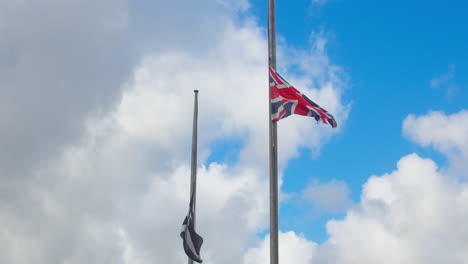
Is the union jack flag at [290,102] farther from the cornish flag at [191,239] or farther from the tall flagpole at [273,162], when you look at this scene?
the cornish flag at [191,239]

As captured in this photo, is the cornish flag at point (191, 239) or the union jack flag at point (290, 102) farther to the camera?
the cornish flag at point (191, 239)

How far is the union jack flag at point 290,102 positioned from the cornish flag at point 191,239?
1341 centimetres

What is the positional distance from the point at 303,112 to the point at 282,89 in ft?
3.85

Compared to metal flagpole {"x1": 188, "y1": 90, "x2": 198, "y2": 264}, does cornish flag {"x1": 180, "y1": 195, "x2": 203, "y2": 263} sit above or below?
below

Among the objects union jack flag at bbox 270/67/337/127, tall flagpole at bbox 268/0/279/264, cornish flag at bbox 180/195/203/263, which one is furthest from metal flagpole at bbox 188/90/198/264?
tall flagpole at bbox 268/0/279/264

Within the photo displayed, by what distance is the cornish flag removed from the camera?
33284 mm

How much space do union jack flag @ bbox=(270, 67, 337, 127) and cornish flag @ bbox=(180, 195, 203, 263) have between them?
1341 cm

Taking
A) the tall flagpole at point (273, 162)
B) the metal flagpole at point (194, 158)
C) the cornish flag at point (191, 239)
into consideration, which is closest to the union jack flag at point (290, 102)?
the tall flagpole at point (273, 162)

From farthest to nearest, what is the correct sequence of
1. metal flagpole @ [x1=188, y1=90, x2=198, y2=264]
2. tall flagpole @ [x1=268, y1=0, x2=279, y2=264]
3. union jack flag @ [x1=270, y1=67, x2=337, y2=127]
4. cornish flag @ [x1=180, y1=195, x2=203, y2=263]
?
1. metal flagpole @ [x1=188, y1=90, x2=198, y2=264]
2. cornish flag @ [x1=180, y1=195, x2=203, y2=263]
3. union jack flag @ [x1=270, y1=67, x2=337, y2=127]
4. tall flagpole @ [x1=268, y1=0, x2=279, y2=264]

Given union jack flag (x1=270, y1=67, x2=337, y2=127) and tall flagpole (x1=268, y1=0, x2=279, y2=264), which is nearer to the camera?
tall flagpole (x1=268, y1=0, x2=279, y2=264)

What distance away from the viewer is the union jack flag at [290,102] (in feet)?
74.7

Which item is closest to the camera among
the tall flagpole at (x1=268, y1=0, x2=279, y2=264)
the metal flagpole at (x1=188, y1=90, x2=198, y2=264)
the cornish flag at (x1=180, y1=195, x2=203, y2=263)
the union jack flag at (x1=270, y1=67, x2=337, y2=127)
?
the tall flagpole at (x1=268, y1=0, x2=279, y2=264)

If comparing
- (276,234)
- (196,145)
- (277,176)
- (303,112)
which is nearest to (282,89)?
(303,112)

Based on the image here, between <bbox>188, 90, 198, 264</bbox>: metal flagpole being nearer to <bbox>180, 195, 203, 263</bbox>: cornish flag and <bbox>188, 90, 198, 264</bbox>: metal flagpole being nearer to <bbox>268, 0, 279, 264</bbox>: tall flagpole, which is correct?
<bbox>180, 195, 203, 263</bbox>: cornish flag
